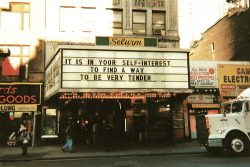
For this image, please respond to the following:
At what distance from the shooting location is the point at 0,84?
22.0 meters

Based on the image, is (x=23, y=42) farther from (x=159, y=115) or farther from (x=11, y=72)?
(x=159, y=115)

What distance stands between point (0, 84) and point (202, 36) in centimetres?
2660

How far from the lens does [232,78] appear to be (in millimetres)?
24484

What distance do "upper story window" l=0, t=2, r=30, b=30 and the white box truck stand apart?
50.1 feet

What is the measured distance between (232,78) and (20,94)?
16419 mm

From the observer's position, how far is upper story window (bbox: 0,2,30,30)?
2315cm

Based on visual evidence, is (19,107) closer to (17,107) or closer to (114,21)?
(17,107)

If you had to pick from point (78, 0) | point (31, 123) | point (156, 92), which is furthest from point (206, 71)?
point (31, 123)

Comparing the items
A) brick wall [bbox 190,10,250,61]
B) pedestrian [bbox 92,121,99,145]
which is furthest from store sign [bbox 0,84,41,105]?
brick wall [bbox 190,10,250,61]

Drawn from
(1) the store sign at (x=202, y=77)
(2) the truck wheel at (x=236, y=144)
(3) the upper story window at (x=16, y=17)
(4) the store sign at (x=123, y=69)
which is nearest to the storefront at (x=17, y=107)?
(3) the upper story window at (x=16, y=17)

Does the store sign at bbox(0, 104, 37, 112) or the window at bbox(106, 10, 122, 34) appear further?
the window at bbox(106, 10, 122, 34)

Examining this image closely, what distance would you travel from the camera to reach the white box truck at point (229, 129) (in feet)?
A: 47.7

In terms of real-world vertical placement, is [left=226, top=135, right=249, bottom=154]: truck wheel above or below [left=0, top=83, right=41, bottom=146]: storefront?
below

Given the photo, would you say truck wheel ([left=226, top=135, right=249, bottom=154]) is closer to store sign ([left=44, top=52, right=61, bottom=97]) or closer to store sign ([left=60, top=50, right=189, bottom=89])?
store sign ([left=60, top=50, right=189, bottom=89])
